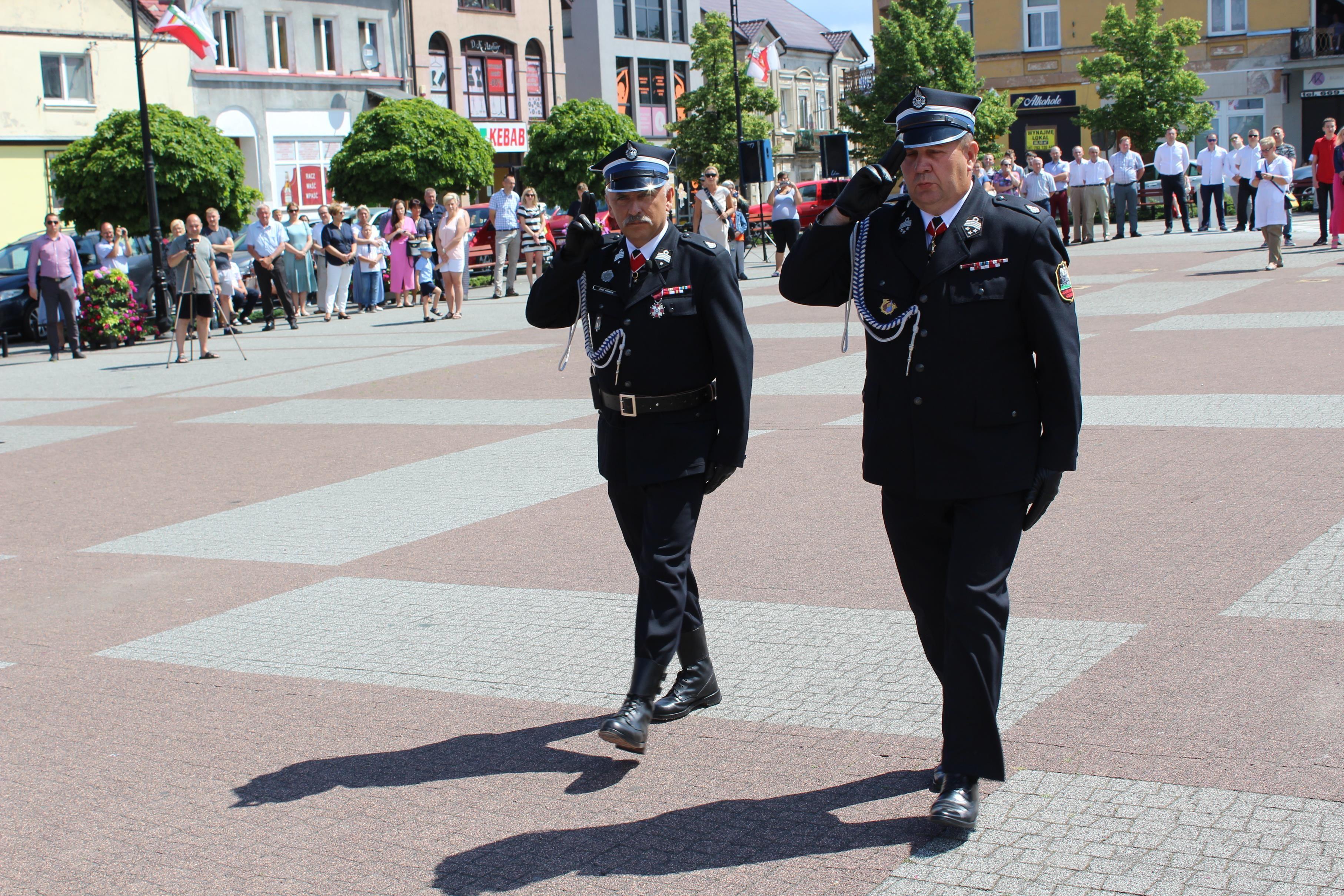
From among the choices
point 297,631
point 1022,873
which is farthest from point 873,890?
point 297,631

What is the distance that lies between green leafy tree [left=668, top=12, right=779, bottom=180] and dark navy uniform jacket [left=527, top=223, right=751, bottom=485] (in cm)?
5619

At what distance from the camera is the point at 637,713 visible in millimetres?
4324

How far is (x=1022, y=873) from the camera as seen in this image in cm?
350

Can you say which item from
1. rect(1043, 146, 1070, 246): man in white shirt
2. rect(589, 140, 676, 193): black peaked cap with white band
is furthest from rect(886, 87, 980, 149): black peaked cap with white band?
rect(1043, 146, 1070, 246): man in white shirt

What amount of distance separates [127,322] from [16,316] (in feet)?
8.49

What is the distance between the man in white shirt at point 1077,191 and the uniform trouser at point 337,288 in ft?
43.4

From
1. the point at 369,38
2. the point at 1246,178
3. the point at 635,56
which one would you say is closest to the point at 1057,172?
the point at 1246,178

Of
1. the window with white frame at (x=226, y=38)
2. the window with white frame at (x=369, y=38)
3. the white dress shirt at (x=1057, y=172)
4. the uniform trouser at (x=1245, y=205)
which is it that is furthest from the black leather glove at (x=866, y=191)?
the window with white frame at (x=369, y=38)

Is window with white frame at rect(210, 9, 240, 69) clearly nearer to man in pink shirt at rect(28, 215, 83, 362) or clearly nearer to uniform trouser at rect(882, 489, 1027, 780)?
man in pink shirt at rect(28, 215, 83, 362)

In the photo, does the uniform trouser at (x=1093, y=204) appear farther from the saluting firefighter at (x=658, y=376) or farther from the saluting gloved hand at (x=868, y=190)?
the saluting gloved hand at (x=868, y=190)

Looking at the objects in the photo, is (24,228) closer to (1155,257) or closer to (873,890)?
(1155,257)

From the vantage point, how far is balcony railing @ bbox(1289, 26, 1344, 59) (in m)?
49.0

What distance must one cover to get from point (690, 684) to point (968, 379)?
151cm

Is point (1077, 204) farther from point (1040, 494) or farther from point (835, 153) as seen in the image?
point (1040, 494)
